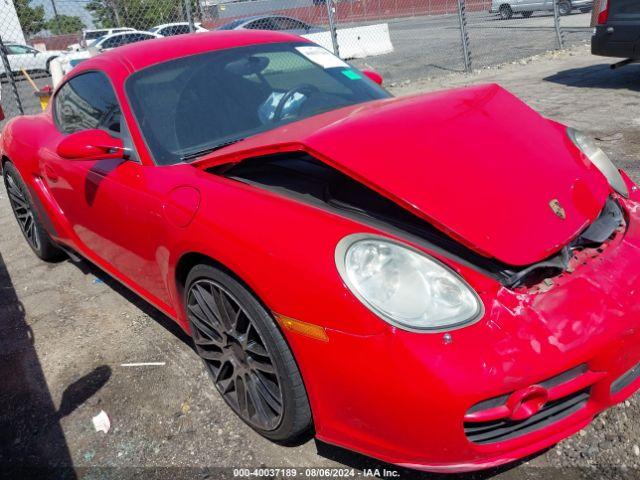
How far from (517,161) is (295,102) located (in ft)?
3.99

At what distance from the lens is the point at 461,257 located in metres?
1.76

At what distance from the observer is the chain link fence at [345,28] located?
10734 mm

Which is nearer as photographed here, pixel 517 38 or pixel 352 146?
pixel 352 146

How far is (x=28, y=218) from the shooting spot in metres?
4.14

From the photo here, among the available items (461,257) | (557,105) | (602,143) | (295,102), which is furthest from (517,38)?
(461,257)

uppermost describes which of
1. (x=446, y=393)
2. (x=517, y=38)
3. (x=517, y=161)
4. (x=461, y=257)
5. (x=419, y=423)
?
(x=517, y=161)

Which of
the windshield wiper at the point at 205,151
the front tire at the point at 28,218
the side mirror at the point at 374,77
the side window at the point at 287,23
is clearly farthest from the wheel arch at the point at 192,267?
the side window at the point at 287,23

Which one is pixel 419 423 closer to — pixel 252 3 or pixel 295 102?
pixel 295 102

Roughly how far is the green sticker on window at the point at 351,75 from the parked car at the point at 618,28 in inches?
217

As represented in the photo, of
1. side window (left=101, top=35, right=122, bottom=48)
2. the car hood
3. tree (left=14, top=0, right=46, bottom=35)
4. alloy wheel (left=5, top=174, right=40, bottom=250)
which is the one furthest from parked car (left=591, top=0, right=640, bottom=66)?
tree (left=14, top=0, right=46, bottom=35)

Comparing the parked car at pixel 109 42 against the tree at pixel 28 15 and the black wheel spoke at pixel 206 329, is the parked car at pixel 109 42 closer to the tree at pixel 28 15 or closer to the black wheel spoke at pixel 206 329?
the tree at pixel 28 15

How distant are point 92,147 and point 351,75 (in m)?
1.45

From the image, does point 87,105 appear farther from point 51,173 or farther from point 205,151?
point 205,151

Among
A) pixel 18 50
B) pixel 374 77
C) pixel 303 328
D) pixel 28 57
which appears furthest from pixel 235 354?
pixel 18 50
